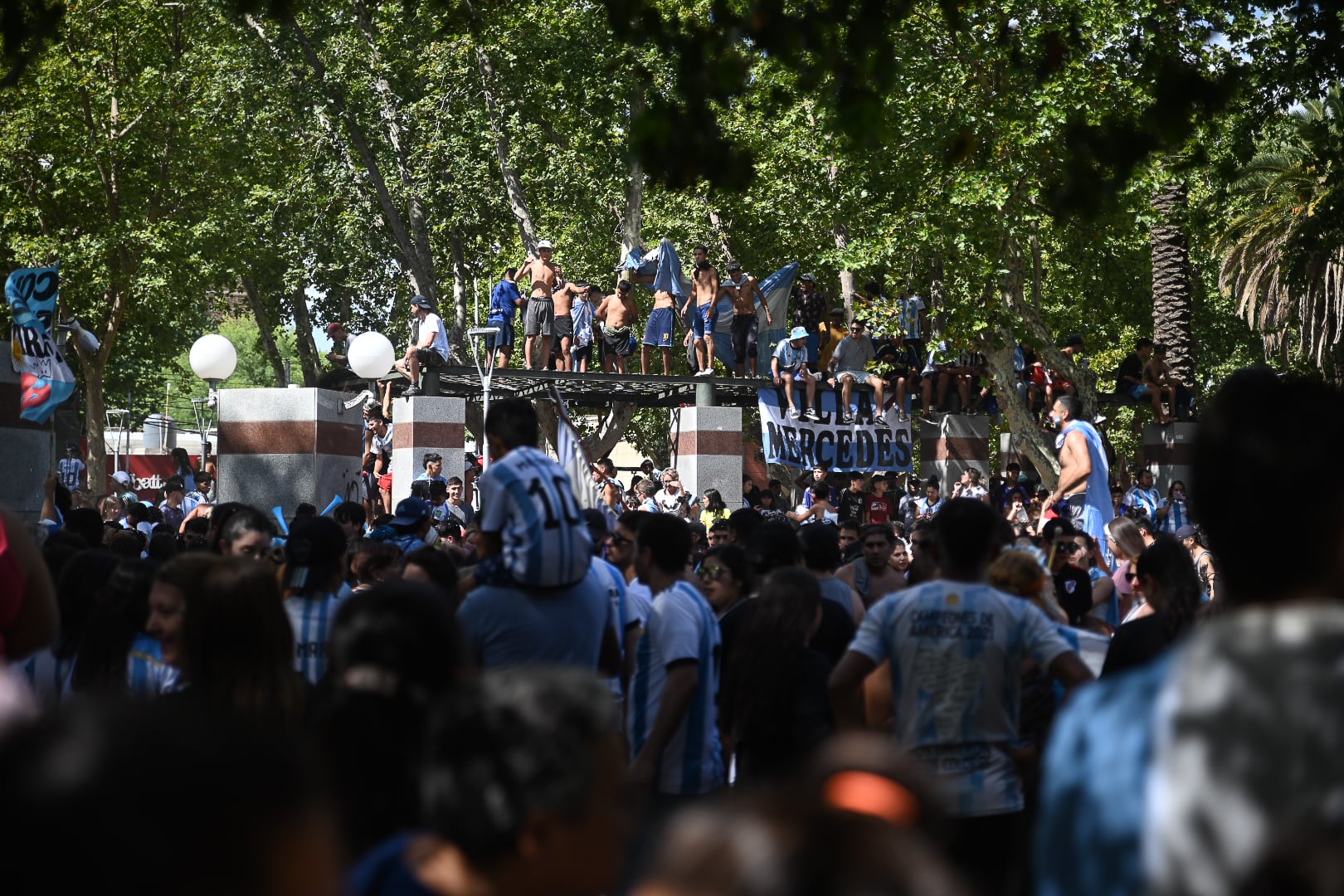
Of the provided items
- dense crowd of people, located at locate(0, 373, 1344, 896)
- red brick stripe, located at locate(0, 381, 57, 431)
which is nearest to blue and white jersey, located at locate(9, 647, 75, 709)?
dense crowd of people, located at locate(0, 373, 1344, 896)

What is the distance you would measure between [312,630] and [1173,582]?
123 inches

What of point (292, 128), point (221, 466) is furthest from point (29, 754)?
point (292, 128)

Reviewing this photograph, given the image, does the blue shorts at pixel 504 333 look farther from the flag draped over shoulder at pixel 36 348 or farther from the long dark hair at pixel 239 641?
the long dark hair at pixel 239 641

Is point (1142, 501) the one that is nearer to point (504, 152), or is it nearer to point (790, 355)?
point (790, 355)

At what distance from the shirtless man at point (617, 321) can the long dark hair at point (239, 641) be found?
22568 mm

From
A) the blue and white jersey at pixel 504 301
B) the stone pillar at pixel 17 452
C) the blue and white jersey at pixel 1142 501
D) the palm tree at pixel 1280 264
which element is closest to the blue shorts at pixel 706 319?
the blue and white jersey at pixel 504 301

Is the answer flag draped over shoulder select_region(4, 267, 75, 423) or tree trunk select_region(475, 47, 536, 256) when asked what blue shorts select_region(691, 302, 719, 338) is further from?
flag draped over shoulder select_region(4, 267, 75, 423)

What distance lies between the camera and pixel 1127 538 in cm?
941

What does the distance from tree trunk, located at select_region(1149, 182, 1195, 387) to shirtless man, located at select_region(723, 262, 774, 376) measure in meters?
7.25

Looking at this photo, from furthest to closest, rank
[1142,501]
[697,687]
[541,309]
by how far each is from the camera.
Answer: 1. [541,309]
2. [1142,501]
3. [697,687]

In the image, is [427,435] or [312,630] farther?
[427,435]

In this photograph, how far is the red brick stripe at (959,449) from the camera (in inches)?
1083

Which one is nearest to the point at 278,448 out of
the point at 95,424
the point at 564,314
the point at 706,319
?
the point at 564,314

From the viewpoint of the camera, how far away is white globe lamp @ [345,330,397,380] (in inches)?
746
